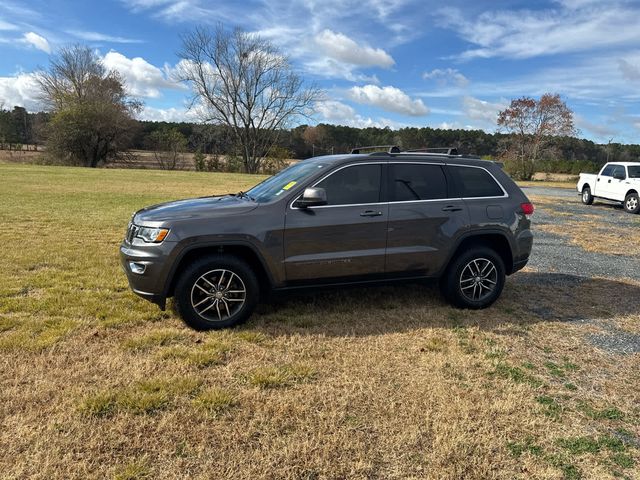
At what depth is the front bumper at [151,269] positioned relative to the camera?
4.18 meters

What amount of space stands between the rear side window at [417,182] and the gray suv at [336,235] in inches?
0.5

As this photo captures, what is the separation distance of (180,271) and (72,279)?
95.7 inches

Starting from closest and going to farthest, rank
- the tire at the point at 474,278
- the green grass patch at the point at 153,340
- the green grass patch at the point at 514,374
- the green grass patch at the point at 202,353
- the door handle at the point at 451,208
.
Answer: the green grass patch at the point at 514,374, the green grass patch at the point at 202,353, the green grass patch at the point at 153,340, the door handle at the point at 451,208, the tire at the point at 474,278

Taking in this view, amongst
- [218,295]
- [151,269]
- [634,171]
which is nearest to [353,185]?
[218,295]

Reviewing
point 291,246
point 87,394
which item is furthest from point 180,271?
point 87,394

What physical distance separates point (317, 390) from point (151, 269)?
6.39 feet

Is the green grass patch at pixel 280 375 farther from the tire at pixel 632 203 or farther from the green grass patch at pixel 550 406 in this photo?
the tire at pixel 632 203

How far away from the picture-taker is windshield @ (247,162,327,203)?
471cm

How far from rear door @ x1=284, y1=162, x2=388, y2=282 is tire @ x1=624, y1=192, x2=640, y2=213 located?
1525 cm

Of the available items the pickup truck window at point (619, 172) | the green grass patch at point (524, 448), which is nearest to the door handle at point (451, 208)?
the green grass patch at point (524, 448)

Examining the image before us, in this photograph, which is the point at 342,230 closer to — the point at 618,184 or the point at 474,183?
the point at 474,183

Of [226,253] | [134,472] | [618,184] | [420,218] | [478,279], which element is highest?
[618,184]

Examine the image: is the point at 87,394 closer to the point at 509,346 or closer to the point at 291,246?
the point at 291,246

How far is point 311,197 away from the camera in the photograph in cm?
433
